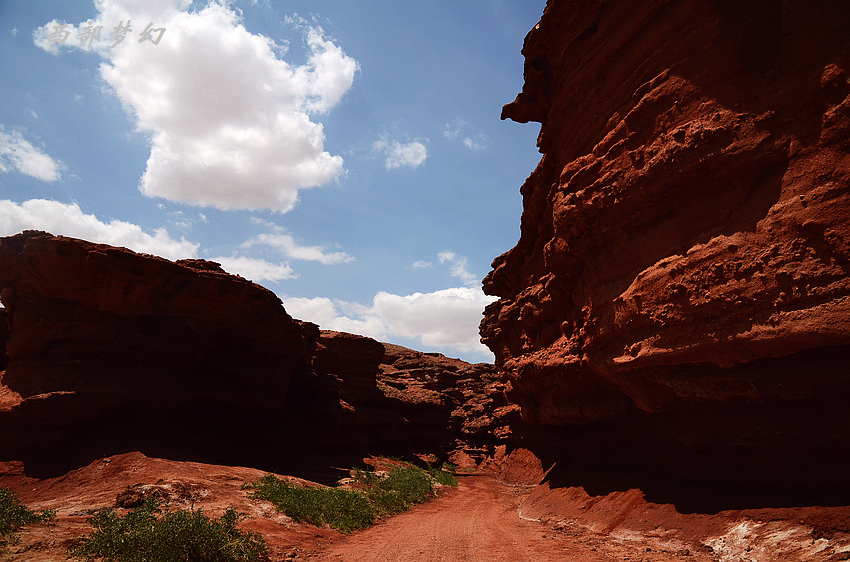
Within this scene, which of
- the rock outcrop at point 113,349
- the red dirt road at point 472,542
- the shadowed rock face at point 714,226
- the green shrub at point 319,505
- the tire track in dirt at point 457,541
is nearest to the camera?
the shadowed rock face at point 714,226

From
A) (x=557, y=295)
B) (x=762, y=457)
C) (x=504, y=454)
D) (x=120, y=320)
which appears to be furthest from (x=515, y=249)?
(x=504, y=454)

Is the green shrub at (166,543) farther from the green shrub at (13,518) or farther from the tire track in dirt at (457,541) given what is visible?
the tire track in dirt at (457,541)

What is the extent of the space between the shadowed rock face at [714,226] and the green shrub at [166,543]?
8505 mm

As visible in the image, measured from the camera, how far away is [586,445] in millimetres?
14930

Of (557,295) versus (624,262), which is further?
(557,295)

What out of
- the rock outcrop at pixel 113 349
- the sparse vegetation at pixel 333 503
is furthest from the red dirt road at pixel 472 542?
the rock outcrop at pixel 113 349

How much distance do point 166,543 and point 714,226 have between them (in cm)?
1059

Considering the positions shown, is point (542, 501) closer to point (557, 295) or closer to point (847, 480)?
point (557, 295)

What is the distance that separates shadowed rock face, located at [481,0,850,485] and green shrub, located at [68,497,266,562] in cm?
851

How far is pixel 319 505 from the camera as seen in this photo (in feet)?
40.7

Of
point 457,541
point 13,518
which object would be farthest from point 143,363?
point 457,541

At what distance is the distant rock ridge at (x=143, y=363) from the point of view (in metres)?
15.4

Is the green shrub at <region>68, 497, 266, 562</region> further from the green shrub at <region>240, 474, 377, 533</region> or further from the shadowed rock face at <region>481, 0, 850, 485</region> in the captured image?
the shadowed rock face at <region>481, 0, 850, 485</region>

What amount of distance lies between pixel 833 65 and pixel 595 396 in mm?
9560
